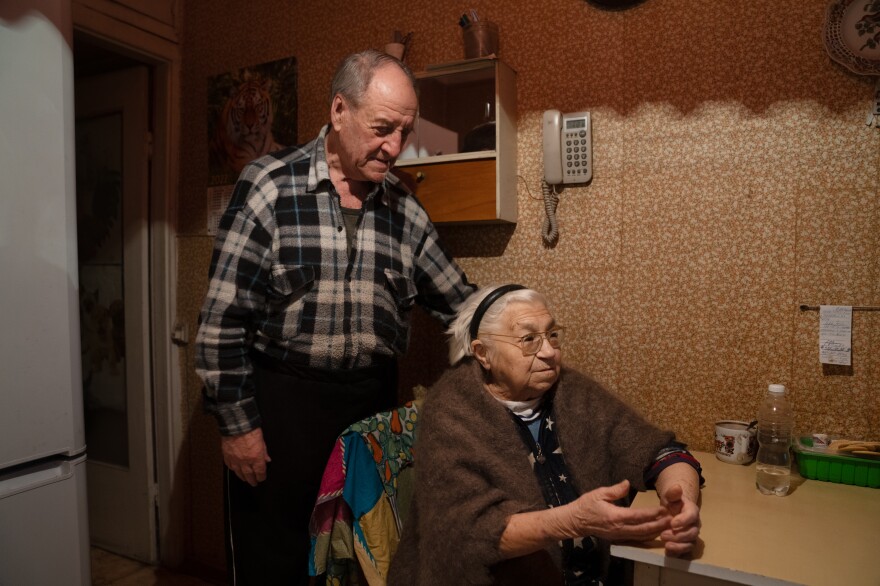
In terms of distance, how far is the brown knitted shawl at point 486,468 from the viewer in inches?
49.8

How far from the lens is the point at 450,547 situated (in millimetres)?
1267

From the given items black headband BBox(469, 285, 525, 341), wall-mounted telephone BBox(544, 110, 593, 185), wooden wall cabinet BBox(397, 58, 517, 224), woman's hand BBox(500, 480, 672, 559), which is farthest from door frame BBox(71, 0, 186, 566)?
woman's hand BBox(500, 480, 672, 559)

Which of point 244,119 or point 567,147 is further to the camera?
point 244,119

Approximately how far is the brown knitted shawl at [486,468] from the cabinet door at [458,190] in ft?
1.71

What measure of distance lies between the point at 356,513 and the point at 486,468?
0.36 metres

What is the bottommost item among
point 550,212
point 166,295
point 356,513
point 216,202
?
point 356,513

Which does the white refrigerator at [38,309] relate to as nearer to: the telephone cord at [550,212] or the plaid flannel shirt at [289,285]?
the plaid flannel shirt at [289,285]

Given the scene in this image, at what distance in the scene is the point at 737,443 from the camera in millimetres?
1632

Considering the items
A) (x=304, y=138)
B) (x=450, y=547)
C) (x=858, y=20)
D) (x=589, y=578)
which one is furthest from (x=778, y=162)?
(x=304, y=138)

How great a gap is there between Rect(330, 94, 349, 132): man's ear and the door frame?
4.44 ft

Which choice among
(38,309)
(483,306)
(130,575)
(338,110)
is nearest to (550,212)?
(483,306)

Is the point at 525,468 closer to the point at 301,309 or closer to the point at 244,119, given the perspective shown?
the point at 301,309

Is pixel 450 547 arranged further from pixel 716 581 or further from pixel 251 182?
pixel 251 182

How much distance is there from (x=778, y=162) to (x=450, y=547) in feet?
4.38
